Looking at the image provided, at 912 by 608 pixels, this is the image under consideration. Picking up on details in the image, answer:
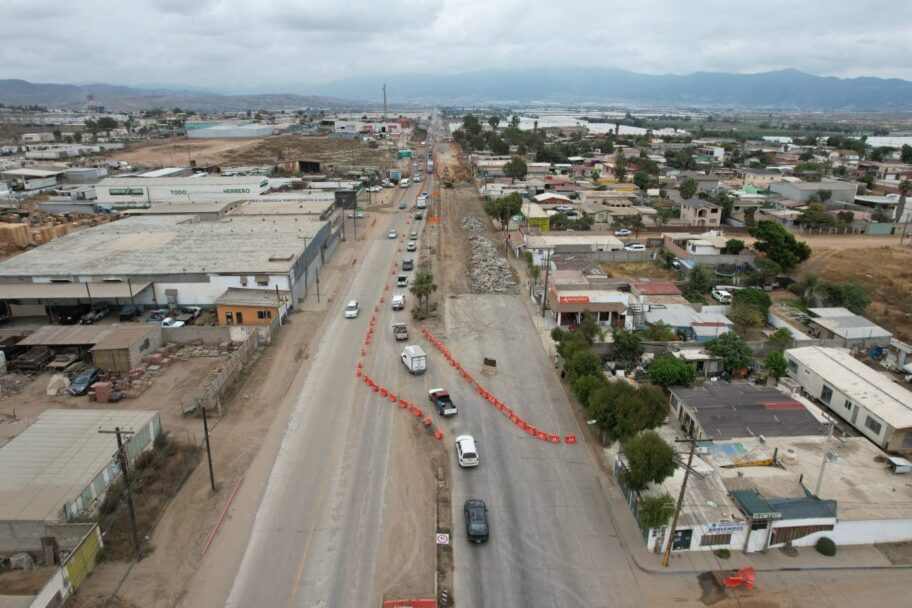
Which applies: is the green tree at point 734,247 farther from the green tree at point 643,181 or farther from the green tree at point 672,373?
the green tree at point 643,181

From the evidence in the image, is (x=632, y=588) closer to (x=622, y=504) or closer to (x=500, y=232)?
(x=622, y=504)

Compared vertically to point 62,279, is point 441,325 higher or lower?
lower

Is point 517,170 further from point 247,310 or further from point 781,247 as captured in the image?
point 247,310

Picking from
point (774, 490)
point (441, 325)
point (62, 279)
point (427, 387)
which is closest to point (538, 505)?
point (774, 490)

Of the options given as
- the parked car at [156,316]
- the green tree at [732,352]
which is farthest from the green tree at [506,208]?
the parked car at [156,316]

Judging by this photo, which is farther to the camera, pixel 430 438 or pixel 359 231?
pixel 359 231

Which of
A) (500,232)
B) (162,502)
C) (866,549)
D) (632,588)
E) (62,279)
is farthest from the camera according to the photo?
(500,232)

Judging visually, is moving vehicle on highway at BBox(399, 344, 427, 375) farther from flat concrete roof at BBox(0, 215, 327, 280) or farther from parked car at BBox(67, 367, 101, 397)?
parked car at BBox(67, 367, 101, 397)

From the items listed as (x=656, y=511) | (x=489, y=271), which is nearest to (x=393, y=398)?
(x=656, y=511)
